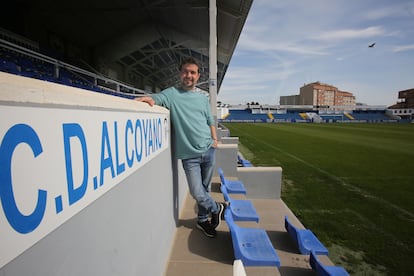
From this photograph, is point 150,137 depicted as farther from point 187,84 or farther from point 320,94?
point 320,94

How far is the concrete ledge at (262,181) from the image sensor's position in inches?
205

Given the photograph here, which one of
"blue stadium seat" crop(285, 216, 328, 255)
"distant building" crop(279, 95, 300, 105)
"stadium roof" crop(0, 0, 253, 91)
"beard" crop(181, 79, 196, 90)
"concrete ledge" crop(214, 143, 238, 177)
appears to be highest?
"distant building" crop(279, 95, 300, 105)

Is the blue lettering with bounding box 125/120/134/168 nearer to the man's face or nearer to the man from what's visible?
the man

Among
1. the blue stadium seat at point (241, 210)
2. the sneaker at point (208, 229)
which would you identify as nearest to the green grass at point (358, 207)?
the blue stadium seat at point (241, 210)

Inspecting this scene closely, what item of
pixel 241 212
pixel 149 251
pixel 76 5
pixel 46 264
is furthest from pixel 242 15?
pixel 46 264

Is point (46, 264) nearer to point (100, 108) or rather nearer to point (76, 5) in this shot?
point (100, 108)

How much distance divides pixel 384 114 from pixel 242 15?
6098 centimetres

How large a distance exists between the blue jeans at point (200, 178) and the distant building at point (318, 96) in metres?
104

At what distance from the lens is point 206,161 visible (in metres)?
2.52

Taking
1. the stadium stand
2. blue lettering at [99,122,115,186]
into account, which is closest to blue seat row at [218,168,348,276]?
blue lettering at [99,122,115,186]

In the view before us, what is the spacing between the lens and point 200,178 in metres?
2.46

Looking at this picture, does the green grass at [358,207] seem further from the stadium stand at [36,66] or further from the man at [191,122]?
the stadium stand at [36,66]

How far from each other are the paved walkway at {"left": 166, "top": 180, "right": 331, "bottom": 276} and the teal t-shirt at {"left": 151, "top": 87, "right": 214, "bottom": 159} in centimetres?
88

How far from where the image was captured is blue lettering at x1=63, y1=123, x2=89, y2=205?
0.76m
